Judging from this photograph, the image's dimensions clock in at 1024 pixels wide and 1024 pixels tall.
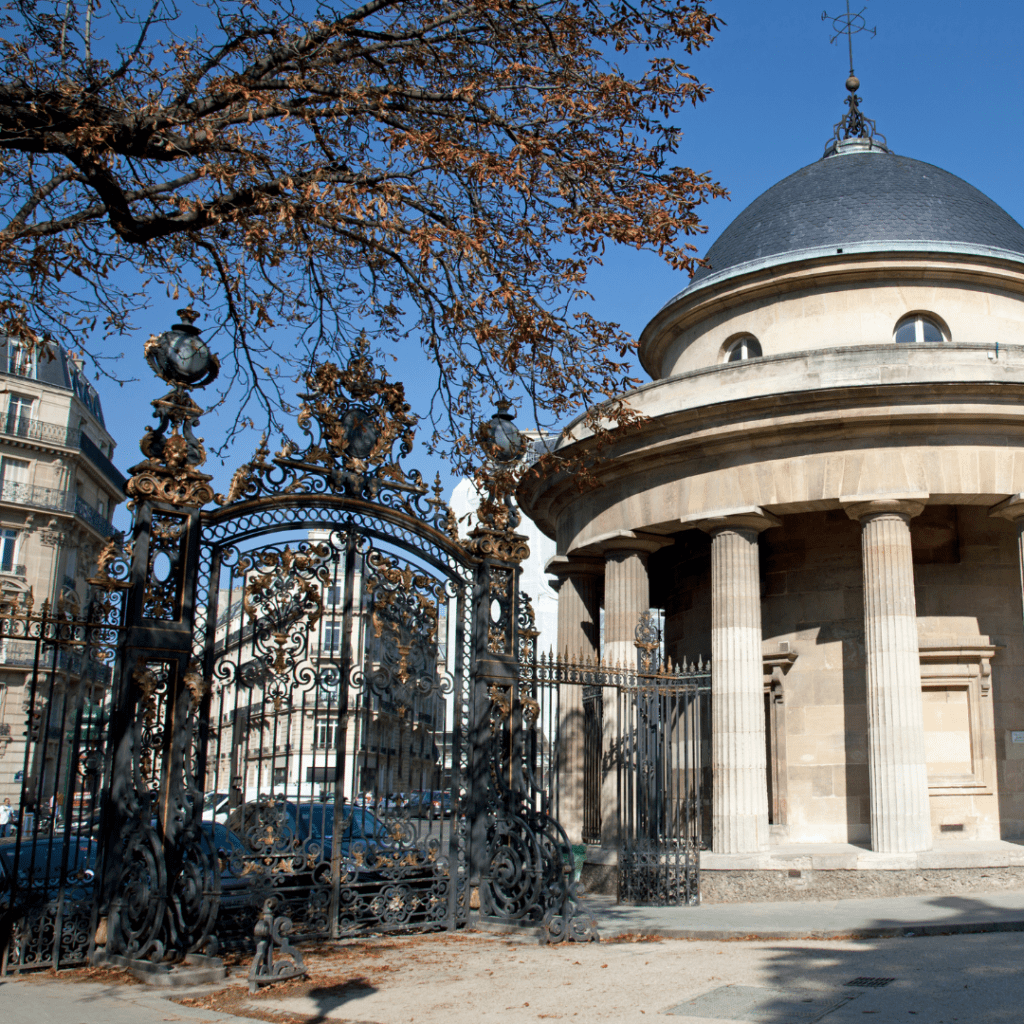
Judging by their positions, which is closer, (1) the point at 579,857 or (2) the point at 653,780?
(2) the point at 653,780

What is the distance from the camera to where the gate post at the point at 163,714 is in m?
8.47

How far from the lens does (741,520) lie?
55.7ft

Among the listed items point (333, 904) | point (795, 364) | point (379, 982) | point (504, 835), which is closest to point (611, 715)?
point (795, 364)

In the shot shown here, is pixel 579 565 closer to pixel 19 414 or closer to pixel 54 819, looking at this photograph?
pixel 54 819

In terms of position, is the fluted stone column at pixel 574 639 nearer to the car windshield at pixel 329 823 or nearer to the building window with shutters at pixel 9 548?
the car windshield at pixel 329 823

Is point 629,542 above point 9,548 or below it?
below

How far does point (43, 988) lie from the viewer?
25.6ft

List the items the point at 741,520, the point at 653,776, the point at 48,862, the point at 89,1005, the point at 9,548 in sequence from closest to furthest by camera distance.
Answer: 1. the point at 89,1005
2. the point at 48,862
3. the point at 653,776
4. the point at 741,520
5. the point at 9,548

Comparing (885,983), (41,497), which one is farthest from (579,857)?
(41,497)

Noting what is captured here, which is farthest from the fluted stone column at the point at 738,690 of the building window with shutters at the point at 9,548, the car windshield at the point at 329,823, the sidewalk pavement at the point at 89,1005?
the building window with shutters at the point at 9,548

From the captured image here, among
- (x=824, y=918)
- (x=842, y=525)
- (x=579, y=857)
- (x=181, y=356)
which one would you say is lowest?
(x=824, y=918)

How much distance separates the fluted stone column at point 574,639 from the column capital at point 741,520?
11.4 feet

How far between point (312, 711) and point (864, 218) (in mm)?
14998

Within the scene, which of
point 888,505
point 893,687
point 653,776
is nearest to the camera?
point 653,776
